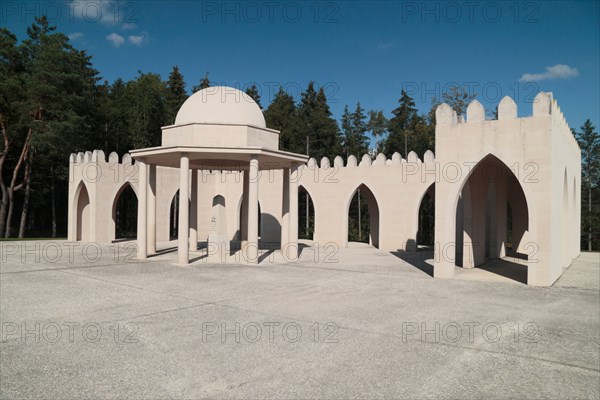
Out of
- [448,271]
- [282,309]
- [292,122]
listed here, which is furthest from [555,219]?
[292,122]

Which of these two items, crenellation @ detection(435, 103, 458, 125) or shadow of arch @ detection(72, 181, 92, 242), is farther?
shadow of arch @ detection(72, 181, 92, 242)

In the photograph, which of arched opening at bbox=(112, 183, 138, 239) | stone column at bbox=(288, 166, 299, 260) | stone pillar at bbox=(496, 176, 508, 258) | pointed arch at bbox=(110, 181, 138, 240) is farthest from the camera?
arched opening at bbox=(112, 183, 138, 239)

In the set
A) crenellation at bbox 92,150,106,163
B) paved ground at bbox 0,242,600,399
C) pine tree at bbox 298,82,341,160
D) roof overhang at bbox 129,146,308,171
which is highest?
pine tree at bbox 298,82,341,160

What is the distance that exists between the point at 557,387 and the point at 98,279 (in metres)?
10.7

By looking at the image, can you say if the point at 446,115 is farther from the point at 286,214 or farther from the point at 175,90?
the point at 175,90

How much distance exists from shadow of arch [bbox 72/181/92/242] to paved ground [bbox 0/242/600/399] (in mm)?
14389

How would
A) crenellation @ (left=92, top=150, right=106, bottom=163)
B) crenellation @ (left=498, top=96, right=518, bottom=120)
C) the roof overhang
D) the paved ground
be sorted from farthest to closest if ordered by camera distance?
1. crenellation @ (left=92, top=150, right=106, bottom=163)
2. the roof overhang
3. crenellation @ (left=498, top=96, right=518, bottom=120)
4. the paved ground

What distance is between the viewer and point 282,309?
857cm

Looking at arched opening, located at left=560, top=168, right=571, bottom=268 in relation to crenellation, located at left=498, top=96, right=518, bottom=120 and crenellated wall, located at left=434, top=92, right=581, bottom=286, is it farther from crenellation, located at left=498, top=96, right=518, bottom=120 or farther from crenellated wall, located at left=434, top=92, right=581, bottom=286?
crenellation, located at left=498, top=96, right=518, bottom=120

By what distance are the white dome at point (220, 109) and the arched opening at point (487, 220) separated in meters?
7.78

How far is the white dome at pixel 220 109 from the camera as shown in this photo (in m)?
15.3

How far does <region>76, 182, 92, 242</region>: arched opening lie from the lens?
2600 cm

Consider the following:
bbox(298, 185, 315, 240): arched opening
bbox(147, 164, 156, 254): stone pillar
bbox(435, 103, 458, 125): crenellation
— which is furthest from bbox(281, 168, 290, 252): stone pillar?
bbox(298, 185, 315, 240): arched opening

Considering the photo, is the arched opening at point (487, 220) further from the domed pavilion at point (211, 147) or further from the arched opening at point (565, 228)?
the domed pavilion at point (211, 147)
